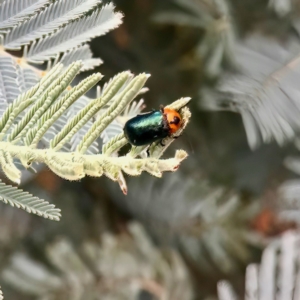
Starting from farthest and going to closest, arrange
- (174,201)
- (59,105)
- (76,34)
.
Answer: (174,201), (76,34), (59,105)

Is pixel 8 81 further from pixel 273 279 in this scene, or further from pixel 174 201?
pixel 174 201

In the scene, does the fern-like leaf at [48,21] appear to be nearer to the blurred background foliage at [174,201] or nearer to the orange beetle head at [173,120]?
the orange beetle head at [173,120]

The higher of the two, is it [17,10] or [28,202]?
[17,10]

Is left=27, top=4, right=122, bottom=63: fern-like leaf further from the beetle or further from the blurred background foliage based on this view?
the blurred background foliage

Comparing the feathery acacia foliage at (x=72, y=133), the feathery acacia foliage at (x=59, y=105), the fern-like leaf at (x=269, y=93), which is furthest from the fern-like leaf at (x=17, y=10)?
the fern-like leaf at (x=269, y=93)

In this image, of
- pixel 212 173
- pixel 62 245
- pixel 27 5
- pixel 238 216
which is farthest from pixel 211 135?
pixel 27 5

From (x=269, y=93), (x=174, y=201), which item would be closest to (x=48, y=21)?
(x=269, y=93)

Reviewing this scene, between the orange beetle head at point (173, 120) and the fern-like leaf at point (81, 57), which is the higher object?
the fern-like leaf at point (81, 57)
